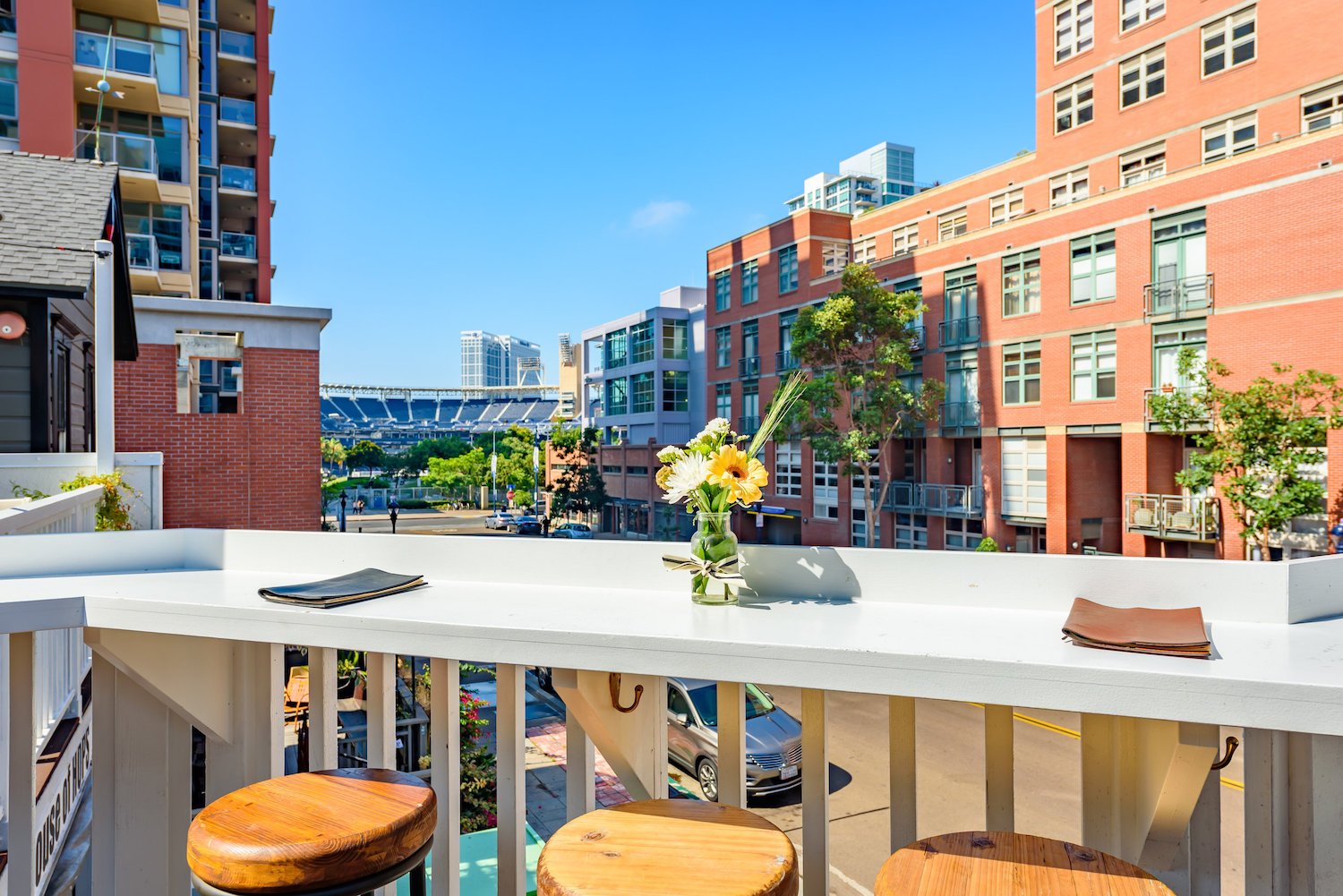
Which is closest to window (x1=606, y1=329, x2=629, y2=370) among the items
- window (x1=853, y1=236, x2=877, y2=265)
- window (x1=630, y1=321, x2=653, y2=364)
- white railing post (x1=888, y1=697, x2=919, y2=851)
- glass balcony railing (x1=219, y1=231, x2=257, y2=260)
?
window (x1=630, y1=321, x2=653, y2=364)

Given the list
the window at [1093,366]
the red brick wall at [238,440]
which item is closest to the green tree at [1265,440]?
the window at [1093,366]

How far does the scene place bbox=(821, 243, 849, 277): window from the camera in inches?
1028

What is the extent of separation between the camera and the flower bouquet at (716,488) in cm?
142

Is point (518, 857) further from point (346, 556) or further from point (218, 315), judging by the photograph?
point (218, 315)

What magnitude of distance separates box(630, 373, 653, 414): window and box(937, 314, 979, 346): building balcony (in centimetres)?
1522

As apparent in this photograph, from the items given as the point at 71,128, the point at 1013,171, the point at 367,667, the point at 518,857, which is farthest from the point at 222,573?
the point at 1013,171

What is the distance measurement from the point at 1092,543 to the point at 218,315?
18211mm

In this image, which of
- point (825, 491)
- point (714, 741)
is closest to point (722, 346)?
point (825, 491)

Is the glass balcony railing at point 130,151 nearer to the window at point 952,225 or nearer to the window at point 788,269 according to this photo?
the window at point 788,269

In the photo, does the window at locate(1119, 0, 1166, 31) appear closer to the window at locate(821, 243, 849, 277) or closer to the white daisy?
the window at locate(821, 243, 849, 277)

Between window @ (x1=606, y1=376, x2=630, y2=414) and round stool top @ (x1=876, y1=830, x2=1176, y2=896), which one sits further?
window @ (x1=606, y1=376, x2=630, y2=414)

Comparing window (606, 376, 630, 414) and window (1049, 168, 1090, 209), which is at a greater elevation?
window (1049, 168, 1090, 209)

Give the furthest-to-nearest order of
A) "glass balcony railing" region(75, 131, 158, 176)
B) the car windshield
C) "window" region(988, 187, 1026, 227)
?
"window" region(988, 187, 1026, 227)
"glass balcony railing" region(75, 131, 158, 176)
the car windshield

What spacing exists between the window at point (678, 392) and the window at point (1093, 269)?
17520mm
